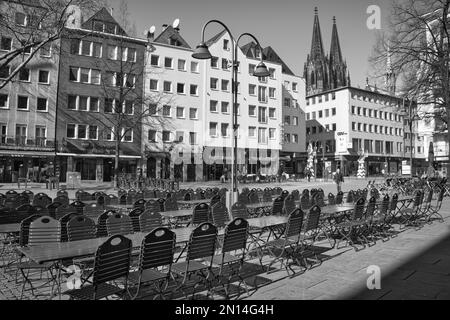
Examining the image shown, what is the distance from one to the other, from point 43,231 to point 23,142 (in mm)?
38074

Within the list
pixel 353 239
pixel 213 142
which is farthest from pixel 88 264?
pixel 213 142

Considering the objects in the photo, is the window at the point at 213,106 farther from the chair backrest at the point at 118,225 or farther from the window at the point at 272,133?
the chair backrest at the point at 118,225

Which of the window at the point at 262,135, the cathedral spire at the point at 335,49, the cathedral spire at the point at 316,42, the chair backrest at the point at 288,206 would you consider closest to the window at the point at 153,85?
the window at the point at 262,135

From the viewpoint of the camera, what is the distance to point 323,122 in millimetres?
80188

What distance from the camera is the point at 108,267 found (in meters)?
4.20

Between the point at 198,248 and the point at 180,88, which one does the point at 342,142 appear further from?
the point at 198,248

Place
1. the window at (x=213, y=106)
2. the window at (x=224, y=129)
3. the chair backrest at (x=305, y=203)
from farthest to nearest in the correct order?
the window at (x=224, y=129) → the window at (x=213, y=106) → the chair backrest at (x=305, y=203)

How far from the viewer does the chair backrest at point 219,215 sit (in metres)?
8.30

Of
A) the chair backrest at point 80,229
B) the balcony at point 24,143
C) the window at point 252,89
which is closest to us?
the chair backrest at point 80,229

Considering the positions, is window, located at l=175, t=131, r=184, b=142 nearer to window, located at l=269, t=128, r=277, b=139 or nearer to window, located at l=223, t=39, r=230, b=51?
window, located at l=223, t=39, r=230, b=51

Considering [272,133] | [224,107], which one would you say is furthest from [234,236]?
[272,133]

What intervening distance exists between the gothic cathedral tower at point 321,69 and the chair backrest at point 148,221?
103681 millimetres

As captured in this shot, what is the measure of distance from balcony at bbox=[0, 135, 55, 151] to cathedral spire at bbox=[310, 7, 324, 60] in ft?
283

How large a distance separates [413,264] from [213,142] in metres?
46.6
